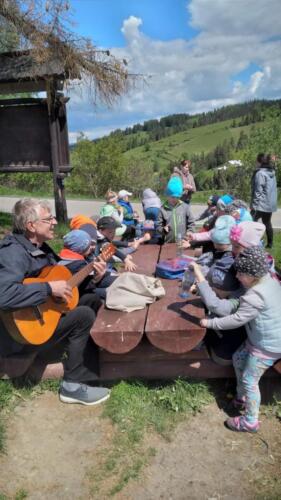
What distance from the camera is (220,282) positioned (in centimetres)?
316

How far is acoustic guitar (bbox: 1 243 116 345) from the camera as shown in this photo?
9.26 ft

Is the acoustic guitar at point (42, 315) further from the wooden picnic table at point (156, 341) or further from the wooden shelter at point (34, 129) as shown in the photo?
the wooden shelter at point (34, 129)

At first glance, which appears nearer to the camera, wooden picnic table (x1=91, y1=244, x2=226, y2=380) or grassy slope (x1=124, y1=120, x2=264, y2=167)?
wooden picnic table (x1=91, y1=244, x2=226, y2=380)

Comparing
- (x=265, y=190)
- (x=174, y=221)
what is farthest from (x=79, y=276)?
(x=265, y=190)

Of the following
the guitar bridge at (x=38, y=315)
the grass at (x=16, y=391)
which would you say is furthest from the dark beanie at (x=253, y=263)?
the grass at (x=16, y=391)

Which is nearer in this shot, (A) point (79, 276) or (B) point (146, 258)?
(A) point (79, 276)

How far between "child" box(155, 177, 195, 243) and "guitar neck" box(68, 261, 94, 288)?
6.81 ft

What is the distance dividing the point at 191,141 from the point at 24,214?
9072 centimetres

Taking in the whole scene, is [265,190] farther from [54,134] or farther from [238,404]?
[238,404]

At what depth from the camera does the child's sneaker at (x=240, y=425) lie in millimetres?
2736

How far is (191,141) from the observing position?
296 ft

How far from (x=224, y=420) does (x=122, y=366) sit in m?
0.82

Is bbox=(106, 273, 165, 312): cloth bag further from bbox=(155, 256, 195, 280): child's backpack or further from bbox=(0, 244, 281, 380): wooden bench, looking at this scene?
bbox=(155, 256, 195, 280): child's backpack

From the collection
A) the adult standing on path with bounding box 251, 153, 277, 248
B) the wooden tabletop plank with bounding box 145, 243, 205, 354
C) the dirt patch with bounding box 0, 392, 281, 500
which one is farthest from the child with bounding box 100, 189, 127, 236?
the dirt patch with bounding box 0, 392, 281, 500
